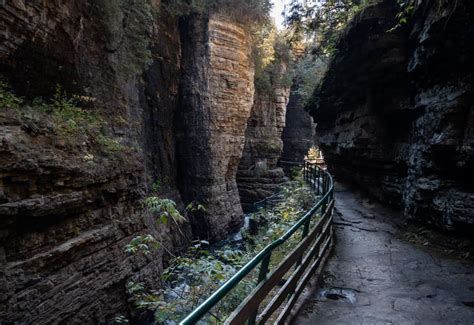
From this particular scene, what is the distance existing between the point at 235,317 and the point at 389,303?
10.5 ft

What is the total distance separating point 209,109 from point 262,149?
898 centimetres

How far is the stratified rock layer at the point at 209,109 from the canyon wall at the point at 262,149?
628 cm

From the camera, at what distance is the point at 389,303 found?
4.51 meters

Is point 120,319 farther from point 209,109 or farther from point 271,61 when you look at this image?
point 271,61

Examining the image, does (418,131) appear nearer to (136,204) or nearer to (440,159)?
(440,159)

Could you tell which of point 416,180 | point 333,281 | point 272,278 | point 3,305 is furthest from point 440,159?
point 3,305

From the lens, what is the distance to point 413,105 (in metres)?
8.92

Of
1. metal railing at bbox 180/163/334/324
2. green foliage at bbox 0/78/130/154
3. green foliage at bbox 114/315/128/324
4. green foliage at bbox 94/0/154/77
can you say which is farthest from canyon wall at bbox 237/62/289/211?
metal railing at bbox 180/163/334/324

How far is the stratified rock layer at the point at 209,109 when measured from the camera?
17.2 metres

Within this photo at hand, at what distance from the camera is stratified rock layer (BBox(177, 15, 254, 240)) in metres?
17.2

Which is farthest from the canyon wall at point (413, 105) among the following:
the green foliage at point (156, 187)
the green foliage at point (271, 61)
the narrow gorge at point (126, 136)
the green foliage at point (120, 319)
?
the green foliage at point (271, 61)

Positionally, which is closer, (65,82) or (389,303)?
(389,303)

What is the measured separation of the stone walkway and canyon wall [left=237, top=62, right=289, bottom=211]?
1637 cm

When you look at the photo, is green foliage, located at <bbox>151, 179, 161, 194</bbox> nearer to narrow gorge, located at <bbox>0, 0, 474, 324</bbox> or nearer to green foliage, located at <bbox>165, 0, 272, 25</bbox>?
narrow gorge, located at <bbox>0, 0, 474, 324</bbox>
